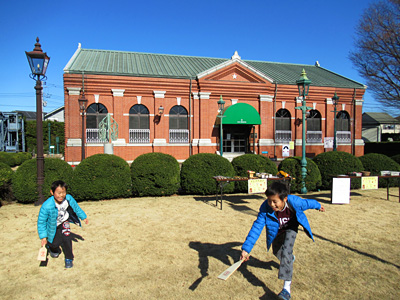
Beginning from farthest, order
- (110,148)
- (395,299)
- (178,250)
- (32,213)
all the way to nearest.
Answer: (110,148) < (32,213) < (178,250) < (395,299)

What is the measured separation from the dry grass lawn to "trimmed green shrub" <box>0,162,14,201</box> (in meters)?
1.73

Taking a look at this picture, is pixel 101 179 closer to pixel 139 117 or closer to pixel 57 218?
pixel 57 218

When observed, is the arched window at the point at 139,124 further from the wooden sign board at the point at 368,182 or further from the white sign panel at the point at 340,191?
the wooden sign board at the point at 368,182

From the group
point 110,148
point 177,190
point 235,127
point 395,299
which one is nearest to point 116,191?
point 177,190

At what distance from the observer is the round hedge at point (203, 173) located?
34.2 feet

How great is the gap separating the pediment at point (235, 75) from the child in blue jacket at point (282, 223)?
18.7m

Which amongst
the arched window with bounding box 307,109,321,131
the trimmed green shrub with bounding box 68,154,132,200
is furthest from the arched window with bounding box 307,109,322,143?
the trimmed green shrub with bounding box 68,154,132,200

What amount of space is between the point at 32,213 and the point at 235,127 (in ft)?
56.5

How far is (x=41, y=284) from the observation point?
4043 millimetres

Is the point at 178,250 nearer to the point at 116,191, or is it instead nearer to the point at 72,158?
the point at 116,191

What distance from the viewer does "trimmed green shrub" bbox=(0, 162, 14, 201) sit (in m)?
9.13

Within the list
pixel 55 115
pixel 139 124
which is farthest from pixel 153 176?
pixel 55 115

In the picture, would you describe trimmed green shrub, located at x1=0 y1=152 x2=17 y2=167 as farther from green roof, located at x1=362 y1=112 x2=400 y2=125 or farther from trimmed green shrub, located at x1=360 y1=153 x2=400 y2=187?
green roof, located at x1=362 y1=112 x2=400 y2=125

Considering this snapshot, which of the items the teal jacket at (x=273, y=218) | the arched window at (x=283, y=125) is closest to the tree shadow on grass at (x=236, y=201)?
the teal jacket at (x=273, y=218)
